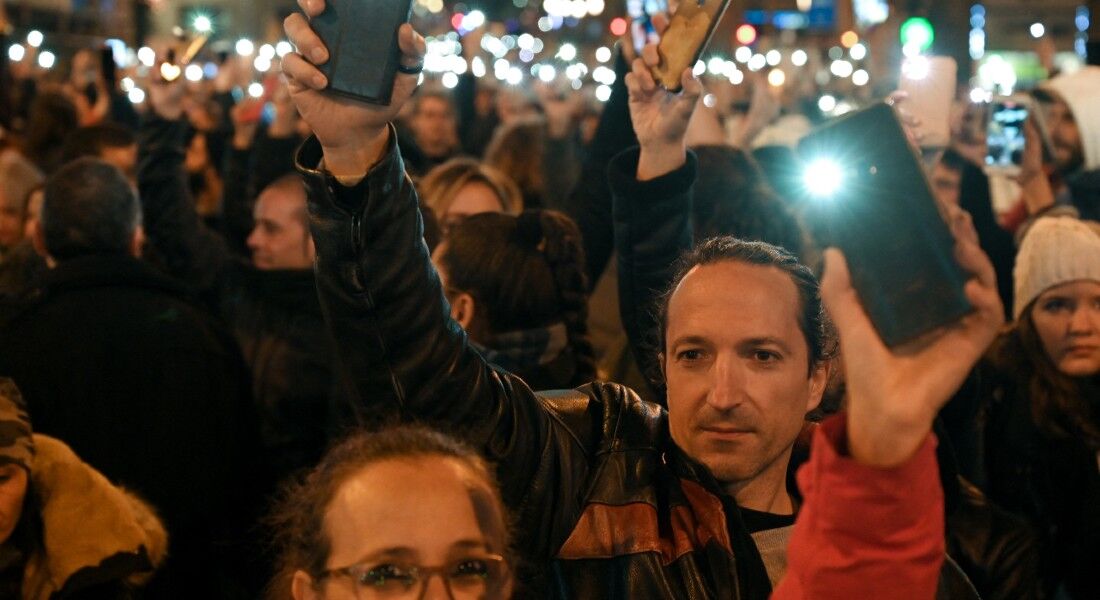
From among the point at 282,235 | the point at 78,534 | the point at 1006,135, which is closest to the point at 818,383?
the point at 78,534

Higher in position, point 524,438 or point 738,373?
point 738,373

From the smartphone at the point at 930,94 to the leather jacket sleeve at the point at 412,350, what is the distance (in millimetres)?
2827

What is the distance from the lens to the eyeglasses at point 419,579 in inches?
83.1

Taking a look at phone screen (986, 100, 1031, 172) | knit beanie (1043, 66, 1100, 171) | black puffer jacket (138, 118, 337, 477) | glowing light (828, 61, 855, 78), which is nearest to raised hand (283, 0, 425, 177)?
black puffer jacket (138, 118, 337, 477)

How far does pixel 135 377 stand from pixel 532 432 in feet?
8.32

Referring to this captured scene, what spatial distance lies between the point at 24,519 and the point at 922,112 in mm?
3347

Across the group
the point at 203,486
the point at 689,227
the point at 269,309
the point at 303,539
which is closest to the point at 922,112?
the point at 689,227

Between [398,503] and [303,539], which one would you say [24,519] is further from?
[398,503]

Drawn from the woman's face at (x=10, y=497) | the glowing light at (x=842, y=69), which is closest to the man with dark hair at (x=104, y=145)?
the woman's face at (x=10, y=497)

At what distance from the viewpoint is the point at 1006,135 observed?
25.5 feet

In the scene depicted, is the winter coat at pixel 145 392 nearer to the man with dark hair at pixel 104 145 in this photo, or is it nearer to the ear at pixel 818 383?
the ear at pixel 818 383

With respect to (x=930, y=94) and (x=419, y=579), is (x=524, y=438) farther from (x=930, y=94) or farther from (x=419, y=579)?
(x=930, y=94)

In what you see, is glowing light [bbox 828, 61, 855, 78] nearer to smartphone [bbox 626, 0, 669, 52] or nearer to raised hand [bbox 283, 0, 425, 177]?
smartphone [bbox 626, 0, 669, 52]

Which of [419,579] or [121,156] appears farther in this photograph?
[121,156]
